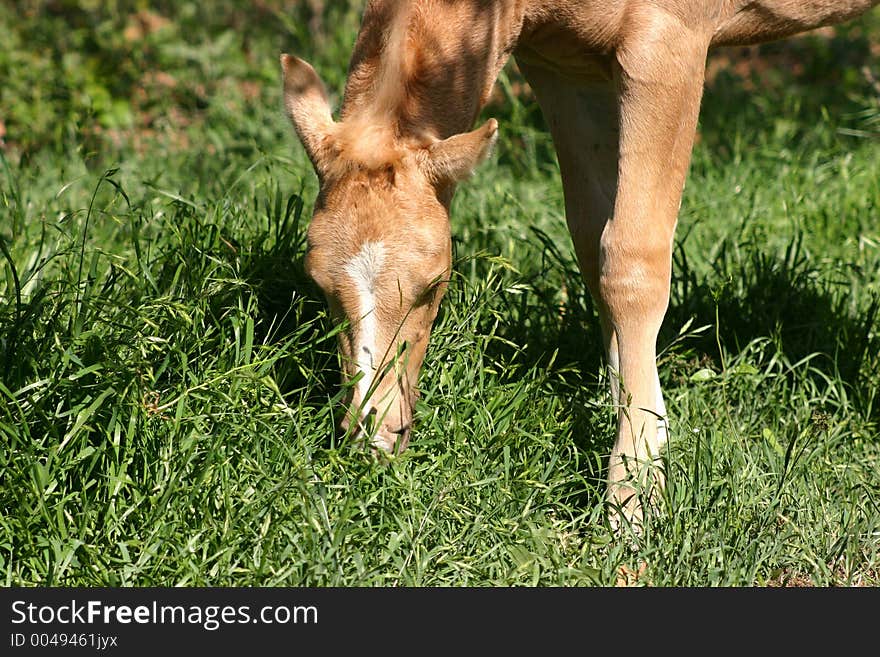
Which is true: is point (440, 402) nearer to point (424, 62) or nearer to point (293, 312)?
point (293, 312)

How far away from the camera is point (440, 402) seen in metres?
4.23

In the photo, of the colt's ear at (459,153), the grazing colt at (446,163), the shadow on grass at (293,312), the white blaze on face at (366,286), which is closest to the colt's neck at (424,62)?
the grazing colt at (446,163)

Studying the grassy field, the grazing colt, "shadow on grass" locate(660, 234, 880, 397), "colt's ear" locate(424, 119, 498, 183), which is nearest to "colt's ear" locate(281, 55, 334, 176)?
the grazing colt

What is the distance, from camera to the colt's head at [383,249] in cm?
365

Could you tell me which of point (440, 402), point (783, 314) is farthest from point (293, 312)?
point (783, 314)

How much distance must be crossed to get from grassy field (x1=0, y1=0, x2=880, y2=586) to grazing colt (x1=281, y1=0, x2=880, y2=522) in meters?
0.20

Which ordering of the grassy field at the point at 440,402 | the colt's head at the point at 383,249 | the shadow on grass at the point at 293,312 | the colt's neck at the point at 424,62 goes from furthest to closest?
the shadow on grass at the point at 293,312, the colt's neck at the point at 424,62, the colt's head at the point at 383,249, the grassy field at the point at 440,402

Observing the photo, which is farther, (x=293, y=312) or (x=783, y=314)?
(x=783, y=314)

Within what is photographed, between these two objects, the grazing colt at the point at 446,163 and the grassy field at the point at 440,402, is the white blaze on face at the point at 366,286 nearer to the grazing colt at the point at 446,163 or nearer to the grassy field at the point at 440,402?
the grazing colt at the point at 446,163

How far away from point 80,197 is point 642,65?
3.43m

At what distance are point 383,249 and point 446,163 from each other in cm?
36

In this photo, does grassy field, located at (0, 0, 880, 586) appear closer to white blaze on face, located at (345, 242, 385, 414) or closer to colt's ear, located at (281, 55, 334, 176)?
white blaze on face, located at (345, 242, 385, 414)

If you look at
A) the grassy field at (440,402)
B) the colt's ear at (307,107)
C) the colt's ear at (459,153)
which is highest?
the colt's ear at (307,107)

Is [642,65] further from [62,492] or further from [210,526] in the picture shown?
[62,492]
